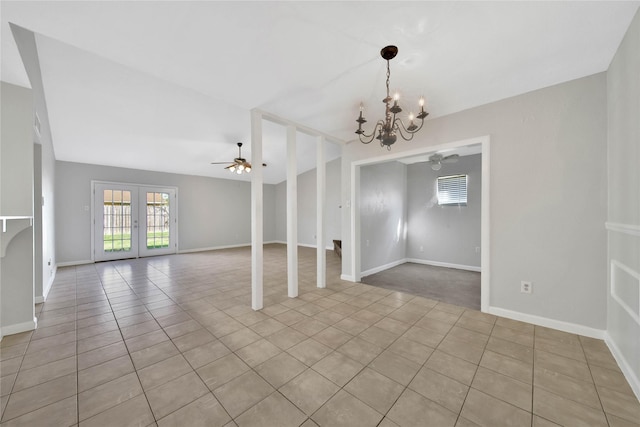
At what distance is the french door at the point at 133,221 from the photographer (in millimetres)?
6020

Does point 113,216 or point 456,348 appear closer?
point 456,348

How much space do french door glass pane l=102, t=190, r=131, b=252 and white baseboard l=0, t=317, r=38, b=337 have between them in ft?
14.4

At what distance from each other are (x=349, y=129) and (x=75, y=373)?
4.08 metres

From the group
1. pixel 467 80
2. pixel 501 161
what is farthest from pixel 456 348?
pixel 467 80

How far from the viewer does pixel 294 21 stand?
5.99ft

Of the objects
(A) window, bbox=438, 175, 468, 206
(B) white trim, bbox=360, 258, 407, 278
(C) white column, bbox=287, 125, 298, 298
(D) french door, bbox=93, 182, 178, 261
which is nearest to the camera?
(C) white column, bbox=287, 125, 298, 298

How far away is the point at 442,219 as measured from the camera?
5.81m

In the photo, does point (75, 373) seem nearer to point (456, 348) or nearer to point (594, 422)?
point (456, 348)

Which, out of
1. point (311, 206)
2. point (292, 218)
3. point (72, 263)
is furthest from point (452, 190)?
point (72, 263)

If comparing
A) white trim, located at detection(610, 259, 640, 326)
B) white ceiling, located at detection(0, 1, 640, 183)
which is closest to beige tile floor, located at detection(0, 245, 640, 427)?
white trim, located at detection(610, 259, 640, 326)

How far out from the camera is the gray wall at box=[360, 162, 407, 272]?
187 inches

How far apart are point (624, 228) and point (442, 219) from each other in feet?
13.1

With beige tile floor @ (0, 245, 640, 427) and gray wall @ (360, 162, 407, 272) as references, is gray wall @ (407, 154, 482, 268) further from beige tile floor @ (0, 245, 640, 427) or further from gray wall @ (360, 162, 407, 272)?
beige tile floor @ (0, 245, 640, 427)

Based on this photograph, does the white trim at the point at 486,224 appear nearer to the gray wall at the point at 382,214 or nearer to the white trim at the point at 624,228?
the white trim at the point at 624,228
